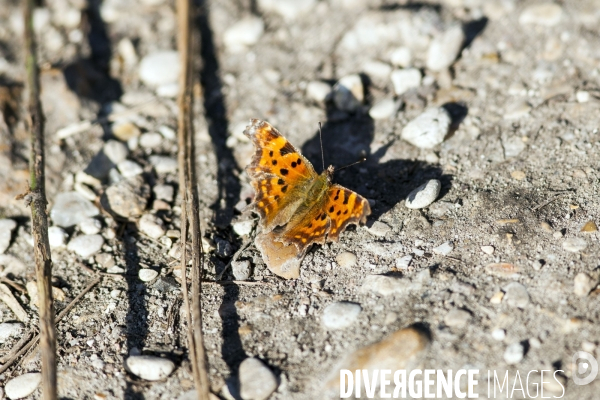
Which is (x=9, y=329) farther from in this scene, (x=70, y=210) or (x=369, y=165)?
(x=369, y=165)

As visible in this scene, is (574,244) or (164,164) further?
(164,164)

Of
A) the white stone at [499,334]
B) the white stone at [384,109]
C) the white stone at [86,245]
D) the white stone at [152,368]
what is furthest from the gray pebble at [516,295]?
the white stone at [86,245]

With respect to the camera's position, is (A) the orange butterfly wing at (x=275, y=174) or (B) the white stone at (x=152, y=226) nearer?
(A) the orange butterfly wing at (x=275, y=174)

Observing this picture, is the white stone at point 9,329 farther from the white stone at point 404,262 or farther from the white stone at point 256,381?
the white stone at point 404,262

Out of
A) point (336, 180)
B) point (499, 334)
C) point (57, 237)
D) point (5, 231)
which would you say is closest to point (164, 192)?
point (57, 237)

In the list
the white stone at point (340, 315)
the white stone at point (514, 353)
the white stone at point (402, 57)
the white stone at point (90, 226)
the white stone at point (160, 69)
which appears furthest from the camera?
the white stone at point (160, 69)

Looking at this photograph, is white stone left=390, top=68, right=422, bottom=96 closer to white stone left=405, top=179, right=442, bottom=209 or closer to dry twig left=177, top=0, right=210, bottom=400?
white stone left=405, top=179, right=442, bottom=209

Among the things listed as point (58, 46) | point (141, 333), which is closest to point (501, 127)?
point (141, 333)
